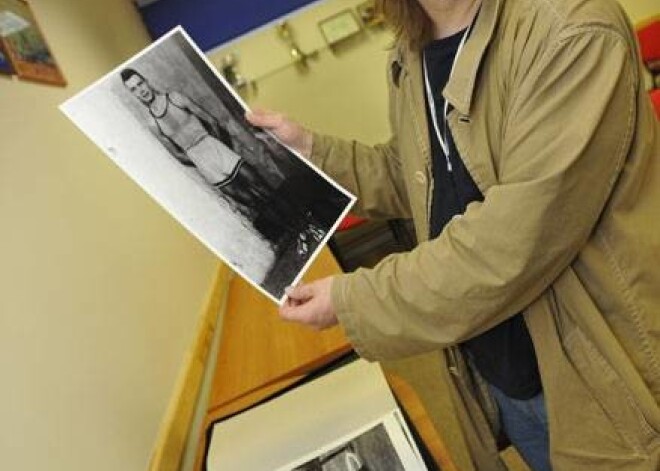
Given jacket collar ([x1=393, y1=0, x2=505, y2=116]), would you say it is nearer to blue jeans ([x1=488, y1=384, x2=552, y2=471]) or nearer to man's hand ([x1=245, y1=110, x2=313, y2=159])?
man's hand ([x1=245, y1=110, x2=313, y2=159])

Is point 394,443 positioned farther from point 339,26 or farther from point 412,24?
point 339,26

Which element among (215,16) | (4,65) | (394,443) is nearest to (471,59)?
(394,443)

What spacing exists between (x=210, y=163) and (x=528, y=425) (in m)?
0.60

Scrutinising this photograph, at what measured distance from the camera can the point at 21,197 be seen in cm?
95

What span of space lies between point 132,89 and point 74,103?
0.08 metres

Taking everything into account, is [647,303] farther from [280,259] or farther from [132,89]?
[132,89]

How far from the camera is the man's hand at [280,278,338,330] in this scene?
0.73 metres

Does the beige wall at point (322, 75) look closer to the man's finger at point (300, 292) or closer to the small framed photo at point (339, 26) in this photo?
the small framed photo at point (339, 26)

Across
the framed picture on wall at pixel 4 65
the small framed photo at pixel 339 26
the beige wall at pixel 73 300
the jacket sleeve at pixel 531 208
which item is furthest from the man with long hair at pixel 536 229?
the small framed photo at pixel 339 26

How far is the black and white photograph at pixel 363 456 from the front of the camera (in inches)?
28.4

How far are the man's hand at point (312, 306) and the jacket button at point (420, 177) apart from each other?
19cm

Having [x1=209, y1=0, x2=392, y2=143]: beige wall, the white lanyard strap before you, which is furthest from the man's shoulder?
[x1=209, y1=0, x2=392, y2=143]: beige wall

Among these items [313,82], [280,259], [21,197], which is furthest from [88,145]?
[313,82]

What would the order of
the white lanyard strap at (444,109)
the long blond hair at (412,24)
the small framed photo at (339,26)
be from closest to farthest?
the white lanyard strap at (444,109), the long blond hair at (412,24), the small framed photo at (339,26)
